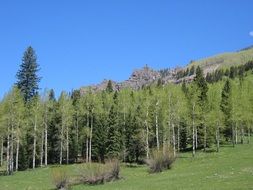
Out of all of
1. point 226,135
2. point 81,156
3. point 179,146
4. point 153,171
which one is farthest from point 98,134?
point 153,171

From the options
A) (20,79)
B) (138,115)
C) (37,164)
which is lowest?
(37,164)

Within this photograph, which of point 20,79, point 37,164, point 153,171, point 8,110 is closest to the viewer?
point 153,171

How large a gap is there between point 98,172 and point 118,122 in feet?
148

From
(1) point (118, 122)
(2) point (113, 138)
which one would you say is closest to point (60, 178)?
(2) point (113, 138)

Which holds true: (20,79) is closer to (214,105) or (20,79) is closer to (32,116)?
(32,116)

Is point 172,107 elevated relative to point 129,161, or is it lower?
elevated

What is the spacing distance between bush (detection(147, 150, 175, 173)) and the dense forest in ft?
86.0

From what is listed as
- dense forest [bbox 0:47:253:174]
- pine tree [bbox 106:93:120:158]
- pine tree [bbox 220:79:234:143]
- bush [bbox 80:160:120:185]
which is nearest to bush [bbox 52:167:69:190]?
bush [bbox 80:160:120:185]

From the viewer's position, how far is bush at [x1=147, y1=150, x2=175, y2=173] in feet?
156

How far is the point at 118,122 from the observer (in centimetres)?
8725

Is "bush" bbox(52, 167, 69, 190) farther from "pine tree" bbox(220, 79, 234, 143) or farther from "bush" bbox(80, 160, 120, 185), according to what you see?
"pine tree" bbox(220, 79, 234, 143)

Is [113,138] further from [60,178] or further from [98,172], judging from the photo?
[60,178]

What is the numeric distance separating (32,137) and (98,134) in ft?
41.4

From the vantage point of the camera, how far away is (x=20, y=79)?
109m
